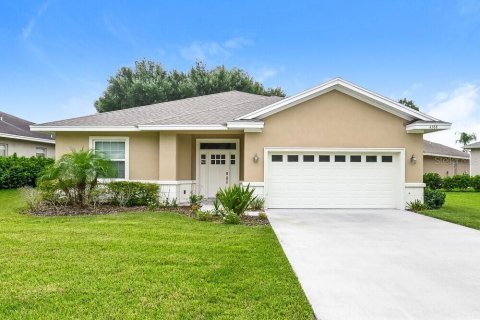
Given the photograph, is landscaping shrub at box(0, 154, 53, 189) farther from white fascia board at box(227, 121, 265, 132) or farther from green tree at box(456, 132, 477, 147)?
green tree at box(456, 132, 477, 147)

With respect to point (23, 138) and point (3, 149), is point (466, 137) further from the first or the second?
point (3, 149)

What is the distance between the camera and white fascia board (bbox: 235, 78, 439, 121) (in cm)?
1170

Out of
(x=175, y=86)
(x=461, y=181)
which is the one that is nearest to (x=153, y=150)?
(x=175, y=86)

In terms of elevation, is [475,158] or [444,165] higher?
[475,158]

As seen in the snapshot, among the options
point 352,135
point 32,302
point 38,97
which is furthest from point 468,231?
point 38,97

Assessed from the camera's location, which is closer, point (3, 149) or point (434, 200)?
point (434, 200)

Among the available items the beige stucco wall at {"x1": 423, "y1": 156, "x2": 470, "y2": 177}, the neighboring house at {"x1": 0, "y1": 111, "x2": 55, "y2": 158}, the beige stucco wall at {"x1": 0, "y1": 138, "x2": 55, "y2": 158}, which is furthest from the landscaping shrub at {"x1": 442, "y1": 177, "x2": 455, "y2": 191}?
the beige stucco wall at {"x1": 0, "y1": 138, "x2": 55, "y2": 158}

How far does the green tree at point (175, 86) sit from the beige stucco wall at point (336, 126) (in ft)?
67.2

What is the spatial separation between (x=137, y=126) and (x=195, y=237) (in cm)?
694

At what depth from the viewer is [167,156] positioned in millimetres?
12844

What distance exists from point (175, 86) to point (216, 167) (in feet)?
66.8

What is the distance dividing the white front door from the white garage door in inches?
111

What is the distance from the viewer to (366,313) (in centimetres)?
376

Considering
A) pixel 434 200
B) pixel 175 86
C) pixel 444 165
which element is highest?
pixel 175 86
